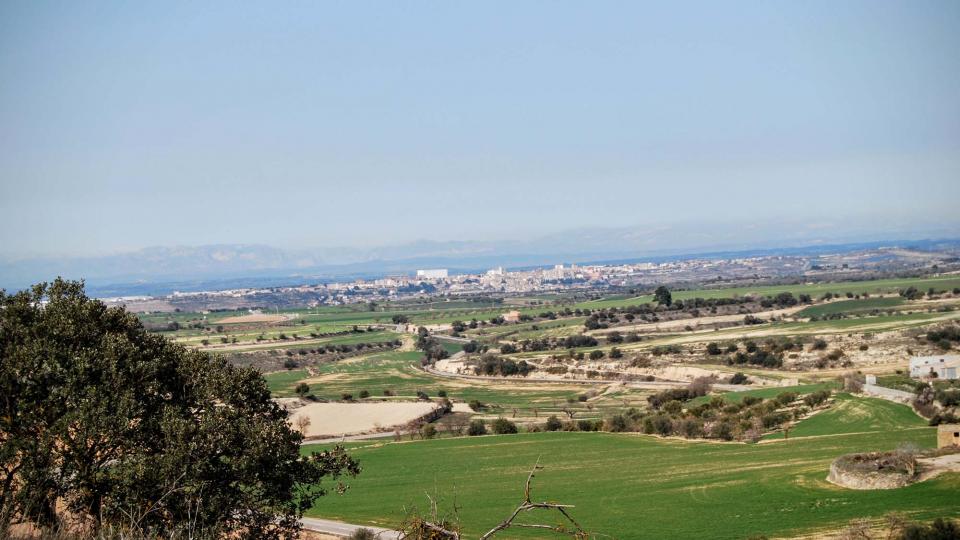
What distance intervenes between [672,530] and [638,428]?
26.6 metres

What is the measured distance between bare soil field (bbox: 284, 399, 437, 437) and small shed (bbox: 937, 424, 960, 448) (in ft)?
130

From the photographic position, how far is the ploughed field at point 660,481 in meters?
29.3

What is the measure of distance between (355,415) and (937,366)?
1620 inches

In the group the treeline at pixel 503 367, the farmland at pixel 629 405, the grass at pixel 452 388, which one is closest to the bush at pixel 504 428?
the farmland at pixel 629 405

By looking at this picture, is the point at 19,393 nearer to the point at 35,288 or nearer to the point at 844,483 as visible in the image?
the point at 35,288

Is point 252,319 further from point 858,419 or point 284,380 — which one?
point 858,419

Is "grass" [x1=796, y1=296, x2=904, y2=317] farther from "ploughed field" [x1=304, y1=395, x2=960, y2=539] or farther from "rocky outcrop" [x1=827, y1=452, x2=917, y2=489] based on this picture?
"rocky outcrop" [x1=827, y1=452, x2=917, y2=489]

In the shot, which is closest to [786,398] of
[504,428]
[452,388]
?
[504,428]

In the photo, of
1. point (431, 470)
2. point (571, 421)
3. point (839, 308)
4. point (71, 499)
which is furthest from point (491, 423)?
point (839, 308)

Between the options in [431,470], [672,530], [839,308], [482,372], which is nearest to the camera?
[672,530]

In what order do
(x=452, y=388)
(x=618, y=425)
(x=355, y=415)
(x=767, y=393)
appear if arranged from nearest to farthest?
(x=618, y=425)
(x=767, y=393)
(x=355, y=415)
(x=452, y=388)

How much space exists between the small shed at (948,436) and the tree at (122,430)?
2399cm

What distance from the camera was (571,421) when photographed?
60969mm

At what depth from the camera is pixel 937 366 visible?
207 feet
